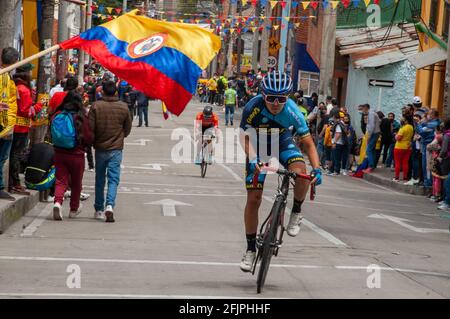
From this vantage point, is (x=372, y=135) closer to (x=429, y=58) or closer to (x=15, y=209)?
(x=429, y=58)

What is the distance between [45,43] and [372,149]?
14238 millimetres

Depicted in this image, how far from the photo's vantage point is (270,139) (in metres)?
10.8

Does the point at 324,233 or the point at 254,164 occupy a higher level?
the point at 254,164

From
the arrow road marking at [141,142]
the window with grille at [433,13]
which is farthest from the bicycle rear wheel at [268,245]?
the window with grille at [433,13]

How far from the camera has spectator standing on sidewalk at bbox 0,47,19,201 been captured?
14102 mm

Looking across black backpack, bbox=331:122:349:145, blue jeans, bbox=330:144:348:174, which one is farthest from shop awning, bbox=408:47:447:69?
blue jeans, bbox=330:144:348:174

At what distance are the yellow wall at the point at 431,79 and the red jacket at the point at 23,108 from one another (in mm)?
21995

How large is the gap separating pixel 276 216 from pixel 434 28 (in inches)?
1154

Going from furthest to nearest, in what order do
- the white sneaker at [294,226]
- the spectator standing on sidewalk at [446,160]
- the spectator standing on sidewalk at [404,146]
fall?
the spectator standing on sidewalk at [404,146]
the spectator standing on sidewalk at [446,160]
the white sneaker at [294,226]

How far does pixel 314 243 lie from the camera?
47.4ft

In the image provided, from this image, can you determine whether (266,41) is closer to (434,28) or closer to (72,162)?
(434,28)

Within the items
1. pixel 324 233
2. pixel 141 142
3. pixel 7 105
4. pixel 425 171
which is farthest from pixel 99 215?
pixel 141 142

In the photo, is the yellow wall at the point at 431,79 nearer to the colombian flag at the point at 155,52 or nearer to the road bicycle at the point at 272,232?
the colombian flag at the point at 155,52

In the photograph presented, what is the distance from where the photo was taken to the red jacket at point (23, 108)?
1556 centimetres
